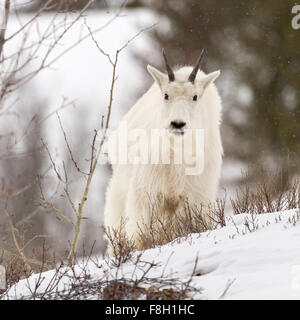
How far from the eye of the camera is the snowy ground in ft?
13.4

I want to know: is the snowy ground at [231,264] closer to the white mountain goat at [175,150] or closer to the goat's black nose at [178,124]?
the goat's black nose at [178,124]

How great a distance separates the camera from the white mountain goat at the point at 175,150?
7094 millimetres

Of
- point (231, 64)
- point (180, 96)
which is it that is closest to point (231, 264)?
point (180, 96)

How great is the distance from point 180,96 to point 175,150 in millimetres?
655

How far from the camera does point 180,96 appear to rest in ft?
23.3

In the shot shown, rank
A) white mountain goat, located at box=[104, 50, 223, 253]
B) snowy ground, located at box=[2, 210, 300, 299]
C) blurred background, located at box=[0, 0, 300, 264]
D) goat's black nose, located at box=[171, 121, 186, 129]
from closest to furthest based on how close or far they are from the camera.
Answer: snowy ground, located at box=[2, 210, 300, 299] < goat's black nose, located at box=[171, 121, 186, 129] < white mountain goat, located at box=[104, 50, 223, 253] < blurred background, located at box=[0, 0, 300, 264]

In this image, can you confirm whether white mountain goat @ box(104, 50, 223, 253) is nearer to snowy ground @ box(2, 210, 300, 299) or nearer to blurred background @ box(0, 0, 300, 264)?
snowy ground @ box(2, 210, 300, 299)

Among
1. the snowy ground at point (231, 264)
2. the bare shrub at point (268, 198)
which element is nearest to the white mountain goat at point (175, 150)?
the bare shrub at point (268, 198)

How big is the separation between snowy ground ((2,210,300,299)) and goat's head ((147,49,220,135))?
164cm

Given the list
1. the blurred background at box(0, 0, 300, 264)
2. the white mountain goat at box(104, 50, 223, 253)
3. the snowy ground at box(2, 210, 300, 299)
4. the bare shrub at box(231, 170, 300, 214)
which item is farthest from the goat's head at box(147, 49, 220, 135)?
the blurred background at box(0, 0, 300, 264)
